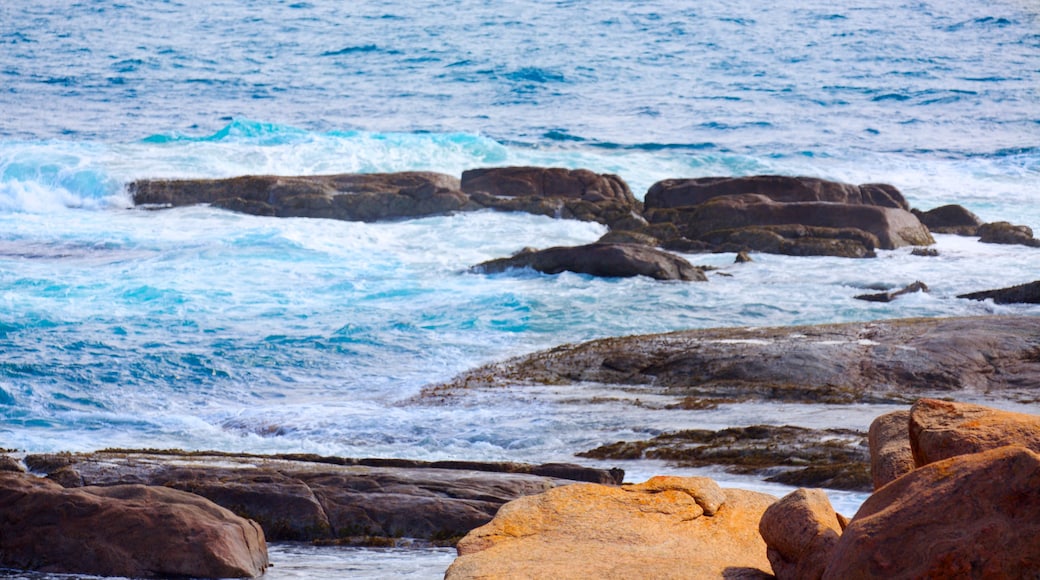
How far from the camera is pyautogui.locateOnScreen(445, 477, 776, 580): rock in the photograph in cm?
410

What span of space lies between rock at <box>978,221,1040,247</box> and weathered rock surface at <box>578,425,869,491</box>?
12.9 meters

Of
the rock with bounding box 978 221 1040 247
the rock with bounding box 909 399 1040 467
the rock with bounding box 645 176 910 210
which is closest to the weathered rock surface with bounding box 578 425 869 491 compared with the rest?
the rock with bounding box 909 399 1040 467

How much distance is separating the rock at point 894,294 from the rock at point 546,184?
360 inches

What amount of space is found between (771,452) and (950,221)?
601 inches

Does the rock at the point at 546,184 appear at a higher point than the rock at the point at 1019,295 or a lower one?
lower

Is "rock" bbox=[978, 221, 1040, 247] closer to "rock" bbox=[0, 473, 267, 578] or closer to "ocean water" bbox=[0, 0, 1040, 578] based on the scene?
"ocean water" bbox=[0, 0, 1040, 578]

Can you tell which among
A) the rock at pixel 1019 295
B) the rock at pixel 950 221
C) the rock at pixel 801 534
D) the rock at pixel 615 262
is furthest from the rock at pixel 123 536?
the rock at pixel 950 221

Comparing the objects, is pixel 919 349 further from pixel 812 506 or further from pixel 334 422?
pixel 812 506

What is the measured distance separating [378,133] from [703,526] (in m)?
29.5

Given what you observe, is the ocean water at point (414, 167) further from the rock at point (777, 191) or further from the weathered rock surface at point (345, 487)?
the rock at point (777, 191)

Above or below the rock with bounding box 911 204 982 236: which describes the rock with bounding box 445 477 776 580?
above

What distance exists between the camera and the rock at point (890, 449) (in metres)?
4.18

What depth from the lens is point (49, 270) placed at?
1717cm

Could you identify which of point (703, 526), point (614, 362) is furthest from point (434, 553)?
point (614, 362)
